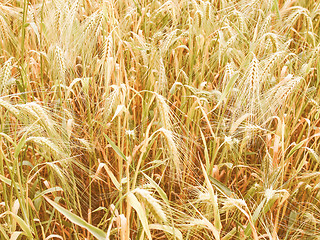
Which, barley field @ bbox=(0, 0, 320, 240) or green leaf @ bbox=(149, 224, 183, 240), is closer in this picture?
green leaf @ bbox=(149, 224, 183, 240)

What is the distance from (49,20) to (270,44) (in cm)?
102

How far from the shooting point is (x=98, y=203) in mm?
1392

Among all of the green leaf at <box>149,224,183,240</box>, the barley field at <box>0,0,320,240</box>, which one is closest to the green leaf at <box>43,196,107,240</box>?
the barley field at <box>0,0,320,240</box>

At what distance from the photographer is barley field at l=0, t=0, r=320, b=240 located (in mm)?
984

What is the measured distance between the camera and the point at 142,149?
2.89ft

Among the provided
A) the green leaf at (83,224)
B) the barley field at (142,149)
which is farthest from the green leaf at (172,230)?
the green leaf at (83,224)

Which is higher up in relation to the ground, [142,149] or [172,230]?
[142,149]

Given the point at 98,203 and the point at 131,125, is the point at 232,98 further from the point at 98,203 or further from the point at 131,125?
the point at 98,203

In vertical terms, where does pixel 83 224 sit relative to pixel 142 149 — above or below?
below

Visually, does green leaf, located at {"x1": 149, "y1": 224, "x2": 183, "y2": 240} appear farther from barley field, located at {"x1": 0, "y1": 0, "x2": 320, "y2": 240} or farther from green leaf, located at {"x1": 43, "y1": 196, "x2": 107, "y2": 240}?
green leaf, located at {"x1": 43, "y1": 196, "x2": 107, "y2": 240}

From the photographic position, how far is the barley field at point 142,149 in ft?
3.23

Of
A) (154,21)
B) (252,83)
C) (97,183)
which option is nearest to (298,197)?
(252,83)

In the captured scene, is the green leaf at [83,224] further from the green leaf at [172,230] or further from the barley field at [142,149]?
the green leaf at [172,230]

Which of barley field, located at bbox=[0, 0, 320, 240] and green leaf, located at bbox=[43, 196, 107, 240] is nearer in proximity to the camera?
green leaf, located at bbox=[43, 196, 107, 240]
